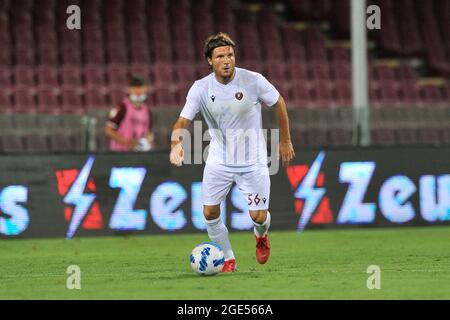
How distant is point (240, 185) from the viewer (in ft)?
34.7

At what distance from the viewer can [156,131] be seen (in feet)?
51.7

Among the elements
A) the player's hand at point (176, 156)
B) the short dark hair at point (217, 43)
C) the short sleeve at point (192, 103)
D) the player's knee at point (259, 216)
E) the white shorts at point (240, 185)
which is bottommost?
the player's knee at point (259, 216)

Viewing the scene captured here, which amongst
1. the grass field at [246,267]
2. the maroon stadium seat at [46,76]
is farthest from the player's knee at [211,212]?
the maroon stadium seat at [46,76]

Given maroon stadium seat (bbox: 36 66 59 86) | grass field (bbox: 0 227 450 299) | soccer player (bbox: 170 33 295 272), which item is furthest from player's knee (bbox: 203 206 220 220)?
maroon stadium seat (bbox: 36 66 59 86)

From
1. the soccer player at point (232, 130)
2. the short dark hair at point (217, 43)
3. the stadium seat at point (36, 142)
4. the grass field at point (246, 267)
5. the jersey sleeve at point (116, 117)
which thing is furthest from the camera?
the stadium seat at point (36, 142)

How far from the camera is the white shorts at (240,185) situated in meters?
10.4

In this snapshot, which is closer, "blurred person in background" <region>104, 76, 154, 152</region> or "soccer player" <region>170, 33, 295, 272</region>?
"soccer player" <region>170, 33, 295, 272</region>

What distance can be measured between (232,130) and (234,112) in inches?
6.2

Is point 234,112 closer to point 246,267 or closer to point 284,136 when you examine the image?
point 284,136

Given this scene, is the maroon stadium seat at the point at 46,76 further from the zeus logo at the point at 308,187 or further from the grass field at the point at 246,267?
the zeus logo at the point at 308,187

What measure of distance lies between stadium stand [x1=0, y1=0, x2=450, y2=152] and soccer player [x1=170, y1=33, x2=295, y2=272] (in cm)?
668

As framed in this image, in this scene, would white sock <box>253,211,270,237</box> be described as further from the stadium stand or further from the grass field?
the stadium stand

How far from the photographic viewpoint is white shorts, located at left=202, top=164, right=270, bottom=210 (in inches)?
411

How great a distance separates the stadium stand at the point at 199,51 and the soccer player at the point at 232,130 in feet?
21.9
